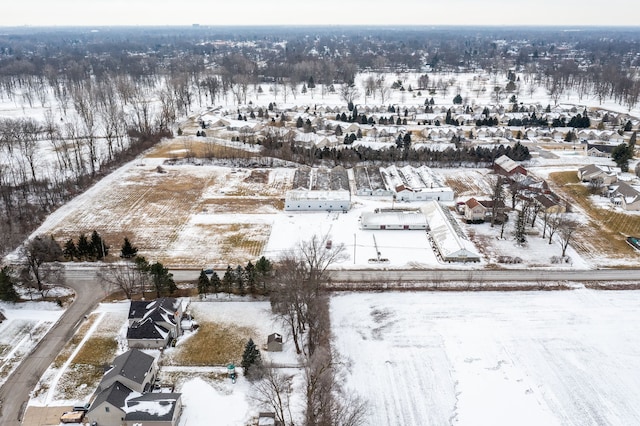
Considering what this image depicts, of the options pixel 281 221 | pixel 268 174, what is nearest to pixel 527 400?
pixel 281 221

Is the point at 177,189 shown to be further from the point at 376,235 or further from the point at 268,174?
the point at 376,235

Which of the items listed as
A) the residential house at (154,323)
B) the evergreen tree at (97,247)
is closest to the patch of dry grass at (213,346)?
the residential house at (154,323)

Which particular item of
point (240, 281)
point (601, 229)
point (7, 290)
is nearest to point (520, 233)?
point (601, 229)

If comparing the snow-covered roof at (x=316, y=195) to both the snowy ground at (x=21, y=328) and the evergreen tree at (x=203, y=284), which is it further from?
the snowy ground at (x=21, y=328)

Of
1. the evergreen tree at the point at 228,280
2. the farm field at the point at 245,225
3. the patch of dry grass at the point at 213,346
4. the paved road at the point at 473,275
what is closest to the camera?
the patch of dry grass at the point at 213,346

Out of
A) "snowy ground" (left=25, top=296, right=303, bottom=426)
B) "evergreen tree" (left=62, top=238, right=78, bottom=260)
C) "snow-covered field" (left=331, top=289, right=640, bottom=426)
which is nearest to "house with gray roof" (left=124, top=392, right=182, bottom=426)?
"snowy ground" (left=25, top=296, right=303, bottom=426)

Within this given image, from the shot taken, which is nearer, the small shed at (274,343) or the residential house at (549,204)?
the small shed at (274,343)

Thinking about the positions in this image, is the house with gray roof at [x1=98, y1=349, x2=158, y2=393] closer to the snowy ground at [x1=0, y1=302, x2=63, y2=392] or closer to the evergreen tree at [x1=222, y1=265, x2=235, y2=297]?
the snowy ground at [x1=0, y1=302, x2=63, y2=392]
